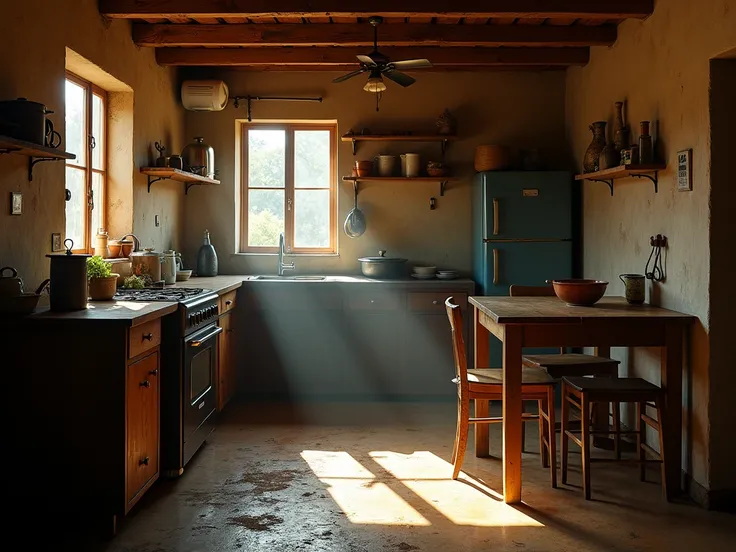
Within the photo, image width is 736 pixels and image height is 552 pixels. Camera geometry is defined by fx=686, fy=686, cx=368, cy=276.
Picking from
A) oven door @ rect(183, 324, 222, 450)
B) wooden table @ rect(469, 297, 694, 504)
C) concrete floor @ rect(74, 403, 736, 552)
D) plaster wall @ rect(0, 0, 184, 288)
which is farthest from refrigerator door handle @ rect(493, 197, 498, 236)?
plaster wall @ rect(0, 0, 184, 288)

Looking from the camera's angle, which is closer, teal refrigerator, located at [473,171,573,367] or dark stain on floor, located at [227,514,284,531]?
dark stain on floor, located at [227,514,284,531]

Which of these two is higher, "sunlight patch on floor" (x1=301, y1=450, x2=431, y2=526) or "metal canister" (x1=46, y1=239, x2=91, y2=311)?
"metal canister" (x1=46, y1=239, x2=91, y2=311)

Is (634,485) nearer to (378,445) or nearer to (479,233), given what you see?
(378,445)

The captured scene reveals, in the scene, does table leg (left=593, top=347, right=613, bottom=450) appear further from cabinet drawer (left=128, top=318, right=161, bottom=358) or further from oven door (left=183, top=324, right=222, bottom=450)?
cabinet drawer (left=128, top=318, right=161, bottom=358)

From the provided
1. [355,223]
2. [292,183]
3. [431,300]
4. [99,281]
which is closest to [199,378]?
[99,281]

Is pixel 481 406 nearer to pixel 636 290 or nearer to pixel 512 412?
pixel 512 412

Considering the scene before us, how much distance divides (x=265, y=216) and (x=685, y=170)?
138 inches

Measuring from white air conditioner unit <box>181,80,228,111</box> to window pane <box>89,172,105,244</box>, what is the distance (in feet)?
4.29

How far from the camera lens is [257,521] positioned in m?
2.94

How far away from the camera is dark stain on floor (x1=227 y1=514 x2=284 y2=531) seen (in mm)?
2877

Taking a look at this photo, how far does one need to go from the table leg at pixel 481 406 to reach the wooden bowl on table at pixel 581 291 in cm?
52

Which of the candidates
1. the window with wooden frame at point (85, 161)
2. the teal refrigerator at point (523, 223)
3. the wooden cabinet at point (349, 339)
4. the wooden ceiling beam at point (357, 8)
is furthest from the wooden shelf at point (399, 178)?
the window with wooden frame at point (85, 161)

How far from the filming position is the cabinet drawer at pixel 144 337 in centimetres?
287

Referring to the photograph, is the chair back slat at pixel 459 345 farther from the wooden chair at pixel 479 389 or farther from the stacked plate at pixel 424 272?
the stacked plate at pixel 424 272
